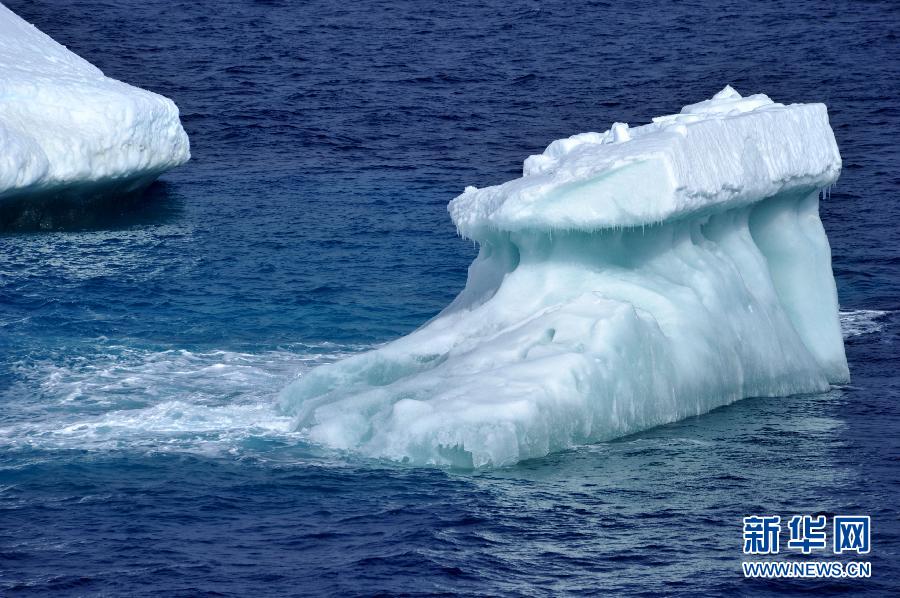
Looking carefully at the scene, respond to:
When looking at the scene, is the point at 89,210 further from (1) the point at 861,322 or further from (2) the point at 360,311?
(1) the point at 861,322

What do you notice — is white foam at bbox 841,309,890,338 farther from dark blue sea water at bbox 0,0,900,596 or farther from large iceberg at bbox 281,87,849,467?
large iceberg at bbox 281,87,849,467

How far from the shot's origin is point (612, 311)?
2288 cm

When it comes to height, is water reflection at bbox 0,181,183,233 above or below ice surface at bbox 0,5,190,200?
below

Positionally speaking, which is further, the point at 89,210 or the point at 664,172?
the point at 89,210

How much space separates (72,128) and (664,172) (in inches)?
718

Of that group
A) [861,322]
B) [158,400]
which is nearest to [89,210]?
[158,400]

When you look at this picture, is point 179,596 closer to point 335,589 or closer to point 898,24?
point 335,589

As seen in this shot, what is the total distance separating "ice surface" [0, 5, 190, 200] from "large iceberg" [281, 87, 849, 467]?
525 inches

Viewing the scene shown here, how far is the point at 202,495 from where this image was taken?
20.2 metres

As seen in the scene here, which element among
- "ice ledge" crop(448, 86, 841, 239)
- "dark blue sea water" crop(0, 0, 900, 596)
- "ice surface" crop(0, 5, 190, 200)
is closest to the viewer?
"dark blue sea water" crop(0, 0, 900, 596)

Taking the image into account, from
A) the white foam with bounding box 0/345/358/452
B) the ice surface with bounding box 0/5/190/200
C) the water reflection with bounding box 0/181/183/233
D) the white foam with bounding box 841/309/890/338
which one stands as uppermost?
the ice surface with bounding box 0/5/190/200

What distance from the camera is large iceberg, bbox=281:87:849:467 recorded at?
71.5 feet

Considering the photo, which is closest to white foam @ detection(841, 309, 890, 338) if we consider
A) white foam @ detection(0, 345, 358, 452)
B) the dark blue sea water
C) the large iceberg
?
the dark blue sea water

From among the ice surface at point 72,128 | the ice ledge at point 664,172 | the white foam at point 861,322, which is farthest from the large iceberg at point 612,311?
the ice surface at point 72,128
